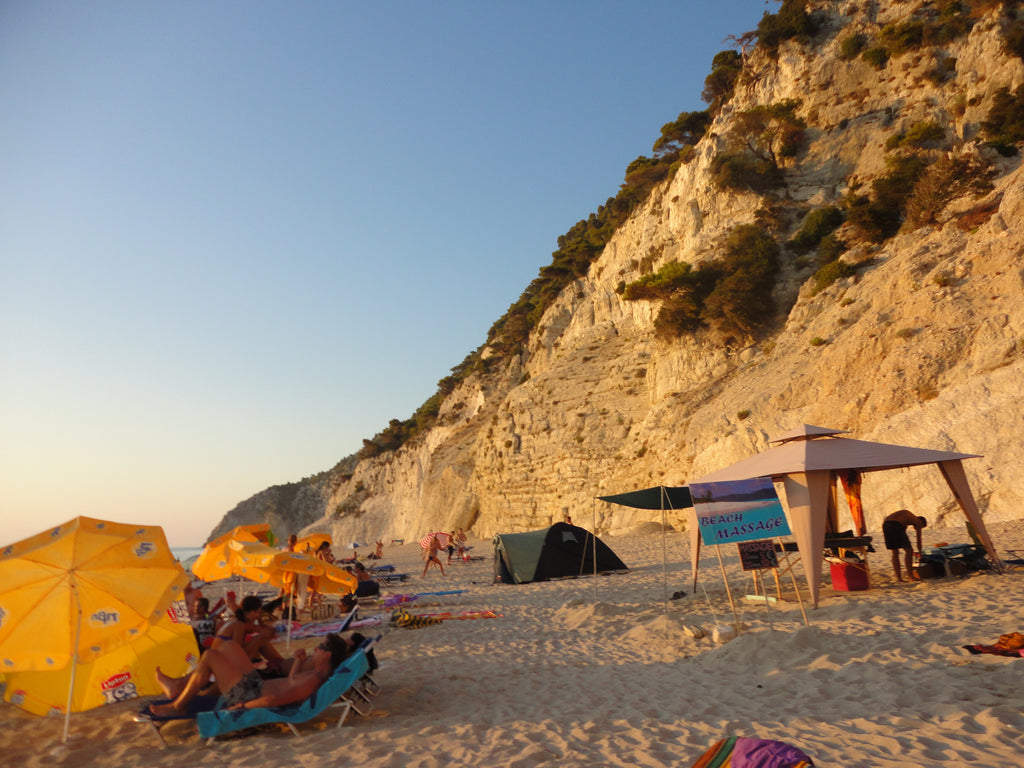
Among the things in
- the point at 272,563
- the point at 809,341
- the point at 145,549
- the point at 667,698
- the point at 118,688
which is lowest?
the point at 667,698

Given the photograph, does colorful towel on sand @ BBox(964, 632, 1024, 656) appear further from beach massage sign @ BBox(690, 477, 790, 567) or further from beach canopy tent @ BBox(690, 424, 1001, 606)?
beach canopy tent @ BBox(690, 424, 1001, 606)

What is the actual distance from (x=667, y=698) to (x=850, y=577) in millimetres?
5569

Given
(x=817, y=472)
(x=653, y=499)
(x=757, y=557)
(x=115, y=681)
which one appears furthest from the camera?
(x=653, y=499)

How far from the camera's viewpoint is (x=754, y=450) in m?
18.7

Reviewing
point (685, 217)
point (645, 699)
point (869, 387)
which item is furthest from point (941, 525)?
point (685, 217)

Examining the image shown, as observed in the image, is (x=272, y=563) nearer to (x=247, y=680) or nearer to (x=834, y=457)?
(x=247, y=680)

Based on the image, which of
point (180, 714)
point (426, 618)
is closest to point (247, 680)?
point (180, 714)

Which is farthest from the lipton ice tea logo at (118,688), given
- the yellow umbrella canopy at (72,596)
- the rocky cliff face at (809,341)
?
the rocky cliff face at (809,341)

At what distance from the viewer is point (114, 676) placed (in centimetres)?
604

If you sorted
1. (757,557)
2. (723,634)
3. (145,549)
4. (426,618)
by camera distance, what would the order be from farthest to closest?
1. (426,618)
2. (757,557)
3. (723,634)
4. (145,549)

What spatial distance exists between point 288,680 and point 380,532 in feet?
145

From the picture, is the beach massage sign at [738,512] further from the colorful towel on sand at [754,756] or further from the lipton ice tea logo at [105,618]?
the lipton ice tea logo at [105,618]

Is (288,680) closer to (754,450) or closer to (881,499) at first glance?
(881,499)

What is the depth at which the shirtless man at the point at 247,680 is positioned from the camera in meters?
5.19
